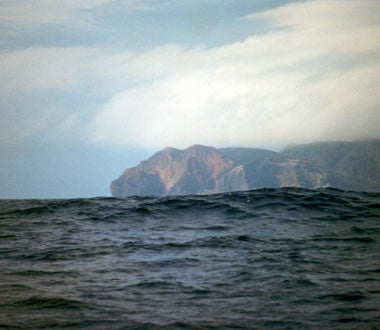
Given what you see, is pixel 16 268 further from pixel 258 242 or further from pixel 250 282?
pixel 258 242

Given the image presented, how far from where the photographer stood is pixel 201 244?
47.4 ft

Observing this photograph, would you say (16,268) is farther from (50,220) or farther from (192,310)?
(50,220)

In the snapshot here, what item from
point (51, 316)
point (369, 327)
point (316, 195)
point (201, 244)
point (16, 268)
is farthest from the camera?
point (316, 195)

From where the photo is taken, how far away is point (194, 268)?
1151cm

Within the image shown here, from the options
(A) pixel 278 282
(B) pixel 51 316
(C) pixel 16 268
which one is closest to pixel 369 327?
(A) pixel 278 282

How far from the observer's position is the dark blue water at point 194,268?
8.09 m

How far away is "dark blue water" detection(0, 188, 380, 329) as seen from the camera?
A: 318 inches

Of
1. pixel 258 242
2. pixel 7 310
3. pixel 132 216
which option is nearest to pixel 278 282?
pixel 258 242

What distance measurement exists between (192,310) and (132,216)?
41.3ft

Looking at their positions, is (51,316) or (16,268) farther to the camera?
(16,268)

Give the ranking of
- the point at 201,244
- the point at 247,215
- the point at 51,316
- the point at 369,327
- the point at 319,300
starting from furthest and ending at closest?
the point at 247,215 < the point at 201,244 < the point at 319,300 < the point at 51,316 < the point at 369,327

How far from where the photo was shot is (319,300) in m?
8.77

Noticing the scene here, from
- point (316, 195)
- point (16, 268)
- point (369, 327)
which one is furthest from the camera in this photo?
point (316, 195)

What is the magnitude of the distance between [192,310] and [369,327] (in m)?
3.13
